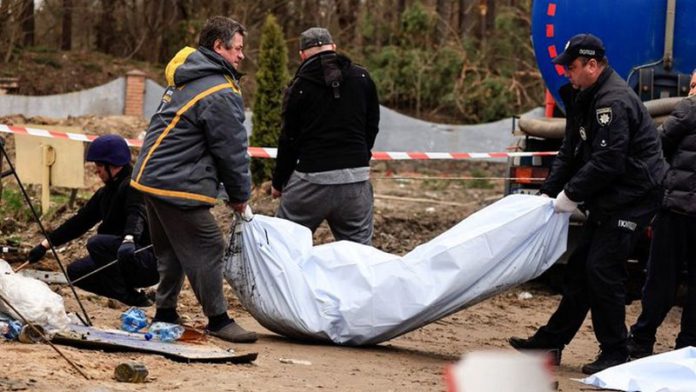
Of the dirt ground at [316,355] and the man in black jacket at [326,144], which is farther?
the man in black jacket at [326,144]

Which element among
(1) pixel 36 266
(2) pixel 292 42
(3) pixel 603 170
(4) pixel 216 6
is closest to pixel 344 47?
(2) pixel 292 42

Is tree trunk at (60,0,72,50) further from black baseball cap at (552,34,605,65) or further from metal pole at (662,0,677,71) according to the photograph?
black baseball cap at (552,34,605,65)

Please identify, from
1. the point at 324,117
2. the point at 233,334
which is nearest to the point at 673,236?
the point at 324,117

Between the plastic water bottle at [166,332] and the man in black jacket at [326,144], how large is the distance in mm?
1517

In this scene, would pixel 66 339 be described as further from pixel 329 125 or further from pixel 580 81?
pixel 580 81

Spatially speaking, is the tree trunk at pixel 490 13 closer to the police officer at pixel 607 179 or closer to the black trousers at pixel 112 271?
the black trousers at pixel 112 271

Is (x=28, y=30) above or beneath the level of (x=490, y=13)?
beneath

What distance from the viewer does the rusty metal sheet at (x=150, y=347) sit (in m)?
6.51

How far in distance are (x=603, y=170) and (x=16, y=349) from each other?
3.15 meters

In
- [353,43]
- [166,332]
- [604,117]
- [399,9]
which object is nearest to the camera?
[166,332]

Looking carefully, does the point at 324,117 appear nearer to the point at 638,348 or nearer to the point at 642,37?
the point at 638,348

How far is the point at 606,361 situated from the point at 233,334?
6.78ft

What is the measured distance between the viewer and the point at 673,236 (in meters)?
7.95

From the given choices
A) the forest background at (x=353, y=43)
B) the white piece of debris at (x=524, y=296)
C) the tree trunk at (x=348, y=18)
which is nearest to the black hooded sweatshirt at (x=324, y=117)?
the white piece of debris at (x=524, y=296)
